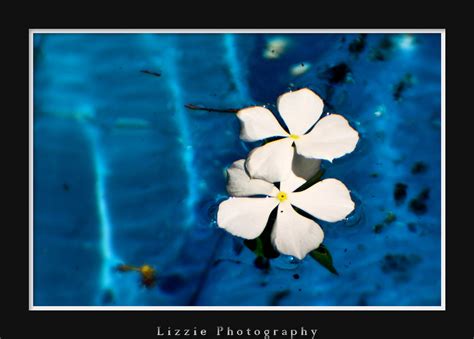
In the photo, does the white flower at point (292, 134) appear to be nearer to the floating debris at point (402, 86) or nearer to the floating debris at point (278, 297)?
the floating debris at point (402, 86)

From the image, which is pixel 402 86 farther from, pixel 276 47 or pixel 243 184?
pixel 243 184

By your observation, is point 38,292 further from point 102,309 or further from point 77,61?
point 77,61

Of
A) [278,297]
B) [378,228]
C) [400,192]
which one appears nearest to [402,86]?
[400,192]

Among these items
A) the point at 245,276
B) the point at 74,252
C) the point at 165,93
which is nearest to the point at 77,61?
the point at 165,93

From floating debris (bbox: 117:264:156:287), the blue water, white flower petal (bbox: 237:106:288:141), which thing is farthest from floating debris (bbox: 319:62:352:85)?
floating debris (bbox: 117:264:156:287)

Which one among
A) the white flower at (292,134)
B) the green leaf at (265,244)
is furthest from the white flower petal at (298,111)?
the green leaf at (265,244)

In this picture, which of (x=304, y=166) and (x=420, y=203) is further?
(x=420, y=203)
